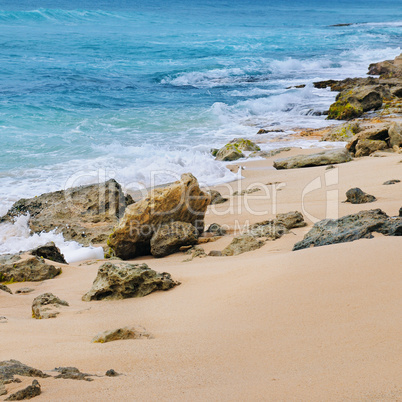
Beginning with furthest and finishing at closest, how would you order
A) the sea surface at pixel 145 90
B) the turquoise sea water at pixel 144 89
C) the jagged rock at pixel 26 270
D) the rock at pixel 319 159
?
the turquoise sea water at pixel 144 89
the sea surface at pixel 145 90
the rock at pixel 319 159
the jagged rock at pixel 26 270

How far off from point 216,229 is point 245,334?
3.84 meters

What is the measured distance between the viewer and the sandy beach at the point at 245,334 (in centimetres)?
216

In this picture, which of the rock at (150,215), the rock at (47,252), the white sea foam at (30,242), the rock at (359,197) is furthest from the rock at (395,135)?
the rock at (47,252)

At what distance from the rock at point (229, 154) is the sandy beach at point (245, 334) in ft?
24.1

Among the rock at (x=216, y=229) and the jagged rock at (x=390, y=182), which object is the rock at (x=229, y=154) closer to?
the jagged rock at (x=390, y=182)

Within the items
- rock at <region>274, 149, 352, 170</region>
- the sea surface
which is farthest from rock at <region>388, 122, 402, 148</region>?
the sea surface

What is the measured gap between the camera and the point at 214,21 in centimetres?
5819

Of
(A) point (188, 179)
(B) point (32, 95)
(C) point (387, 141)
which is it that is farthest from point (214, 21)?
(A) point (188, 179)

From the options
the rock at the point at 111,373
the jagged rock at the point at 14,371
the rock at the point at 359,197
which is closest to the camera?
the jagged rock at the point at 14,371

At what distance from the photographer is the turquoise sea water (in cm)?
1218

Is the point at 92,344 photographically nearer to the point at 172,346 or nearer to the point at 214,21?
the point at 172,346

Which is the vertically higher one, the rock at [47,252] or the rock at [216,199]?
the rock at [216,199]

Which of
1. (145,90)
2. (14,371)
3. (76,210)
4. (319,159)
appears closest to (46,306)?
(14,371)

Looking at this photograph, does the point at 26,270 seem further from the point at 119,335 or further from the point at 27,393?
the point at 27,393
